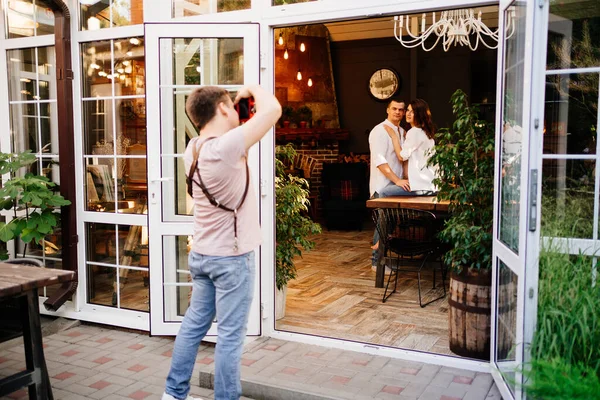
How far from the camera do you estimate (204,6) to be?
454 cm

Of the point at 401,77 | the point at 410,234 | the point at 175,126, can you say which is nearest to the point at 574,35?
the point at 410,234

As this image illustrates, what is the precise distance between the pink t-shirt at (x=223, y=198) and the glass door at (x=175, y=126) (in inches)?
51.7

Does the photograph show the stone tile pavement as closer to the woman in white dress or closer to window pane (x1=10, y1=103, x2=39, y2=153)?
window pane (x1=10, y1=103, x2=39, y2=153)

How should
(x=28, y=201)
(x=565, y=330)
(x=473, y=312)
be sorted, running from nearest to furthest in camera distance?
(x=565, y=330) → (x=473, y=312) → (x=28, y=201)

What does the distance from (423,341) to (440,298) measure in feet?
4.03

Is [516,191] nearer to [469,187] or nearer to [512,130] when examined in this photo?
[512,130]

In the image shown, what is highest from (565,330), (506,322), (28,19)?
(28,19)

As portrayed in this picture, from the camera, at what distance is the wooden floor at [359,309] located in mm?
4418

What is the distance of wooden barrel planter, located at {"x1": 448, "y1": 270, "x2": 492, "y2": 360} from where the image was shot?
3.82 meters

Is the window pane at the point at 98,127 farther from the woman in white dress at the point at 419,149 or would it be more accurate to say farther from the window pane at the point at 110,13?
the woman in white dress at the point at 419,149

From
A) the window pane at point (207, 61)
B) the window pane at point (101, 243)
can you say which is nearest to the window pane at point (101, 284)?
the window pane at point (101, 243)

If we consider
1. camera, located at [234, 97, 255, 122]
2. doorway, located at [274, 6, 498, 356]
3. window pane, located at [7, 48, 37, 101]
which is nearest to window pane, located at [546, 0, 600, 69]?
camera, located at [234, 97, 255, 122]

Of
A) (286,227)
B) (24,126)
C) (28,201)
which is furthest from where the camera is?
(24,126)

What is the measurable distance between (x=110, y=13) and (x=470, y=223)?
10.9ft
